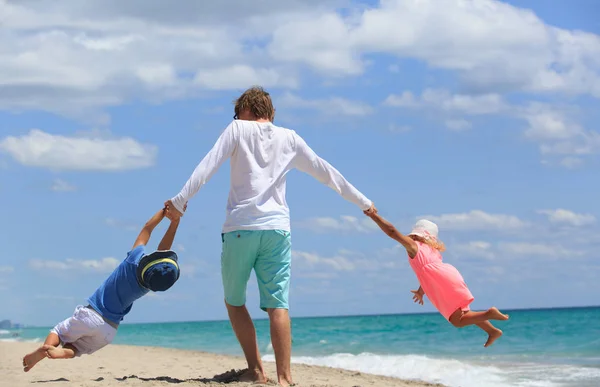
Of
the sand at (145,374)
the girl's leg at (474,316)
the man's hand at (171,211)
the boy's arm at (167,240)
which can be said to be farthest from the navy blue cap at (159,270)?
the girl's leg at (474,316)

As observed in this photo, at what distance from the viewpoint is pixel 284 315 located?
5.35 m

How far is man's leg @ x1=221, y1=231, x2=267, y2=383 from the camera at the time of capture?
206 inches

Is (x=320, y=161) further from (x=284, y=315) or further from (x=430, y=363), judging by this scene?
(x=430, y=363)

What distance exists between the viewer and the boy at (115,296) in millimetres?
5316

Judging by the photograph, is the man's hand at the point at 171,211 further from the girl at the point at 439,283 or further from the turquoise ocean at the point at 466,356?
the turquoise ocean at the point at 466,356

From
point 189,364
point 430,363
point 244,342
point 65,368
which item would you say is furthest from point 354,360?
point 244,342

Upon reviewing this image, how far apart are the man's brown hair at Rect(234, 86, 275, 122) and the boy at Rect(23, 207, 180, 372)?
94cm

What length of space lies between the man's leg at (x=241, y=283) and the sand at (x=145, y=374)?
0.22m

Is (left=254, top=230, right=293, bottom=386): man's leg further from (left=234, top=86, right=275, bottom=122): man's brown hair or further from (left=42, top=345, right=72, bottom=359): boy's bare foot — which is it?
(left=42, top=345, right=72, bottom=359): boy's bare foot

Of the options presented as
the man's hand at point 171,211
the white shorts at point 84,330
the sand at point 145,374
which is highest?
the man's hand at point 171,211

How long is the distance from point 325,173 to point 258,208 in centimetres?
66

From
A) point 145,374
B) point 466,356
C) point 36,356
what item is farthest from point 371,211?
point 466,356

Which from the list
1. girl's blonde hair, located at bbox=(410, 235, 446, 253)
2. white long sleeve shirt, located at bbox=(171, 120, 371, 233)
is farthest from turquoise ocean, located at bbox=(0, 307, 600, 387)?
white long sleeve shirt, located at bbox=(171, 120, 371, 233)

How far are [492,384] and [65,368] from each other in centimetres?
600
